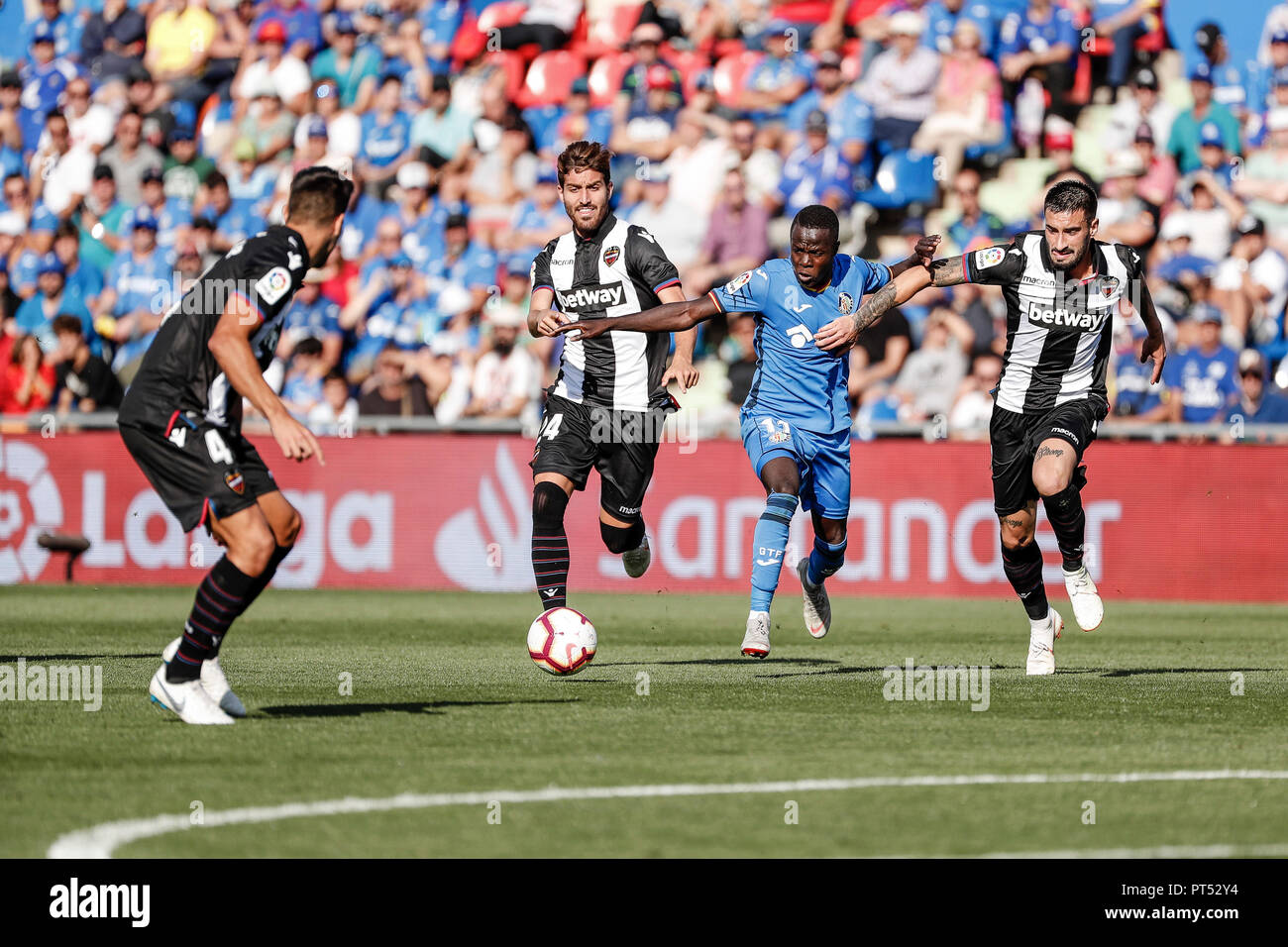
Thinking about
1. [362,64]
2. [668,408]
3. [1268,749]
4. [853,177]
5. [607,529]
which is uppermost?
[362,64]

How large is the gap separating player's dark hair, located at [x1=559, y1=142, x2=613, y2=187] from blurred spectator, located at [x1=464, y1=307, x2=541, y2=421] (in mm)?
7483

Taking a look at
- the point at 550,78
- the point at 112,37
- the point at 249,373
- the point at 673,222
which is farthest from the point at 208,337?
the point at 112,37

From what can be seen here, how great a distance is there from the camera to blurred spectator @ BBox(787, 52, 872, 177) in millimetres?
18891

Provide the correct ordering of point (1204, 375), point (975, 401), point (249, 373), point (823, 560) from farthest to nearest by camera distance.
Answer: point (975, 401), point (1204, 375), point (823, 560), point (249, 373)

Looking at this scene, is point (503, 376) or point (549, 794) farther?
point (503, 376)

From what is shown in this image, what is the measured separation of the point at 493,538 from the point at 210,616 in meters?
9.84

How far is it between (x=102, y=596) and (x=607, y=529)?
677 centimetres

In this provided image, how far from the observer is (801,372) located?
10352 mm

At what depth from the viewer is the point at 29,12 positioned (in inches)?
977

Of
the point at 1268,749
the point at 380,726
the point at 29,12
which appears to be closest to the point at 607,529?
the point at 380,726

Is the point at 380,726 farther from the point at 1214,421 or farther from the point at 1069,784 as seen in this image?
the point at 1214,421

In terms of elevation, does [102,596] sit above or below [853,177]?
below

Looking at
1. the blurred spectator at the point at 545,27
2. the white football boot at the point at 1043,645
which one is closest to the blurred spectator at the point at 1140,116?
the blurred spectator at the point at 545,27

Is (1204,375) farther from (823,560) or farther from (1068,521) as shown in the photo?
(1068,521)
